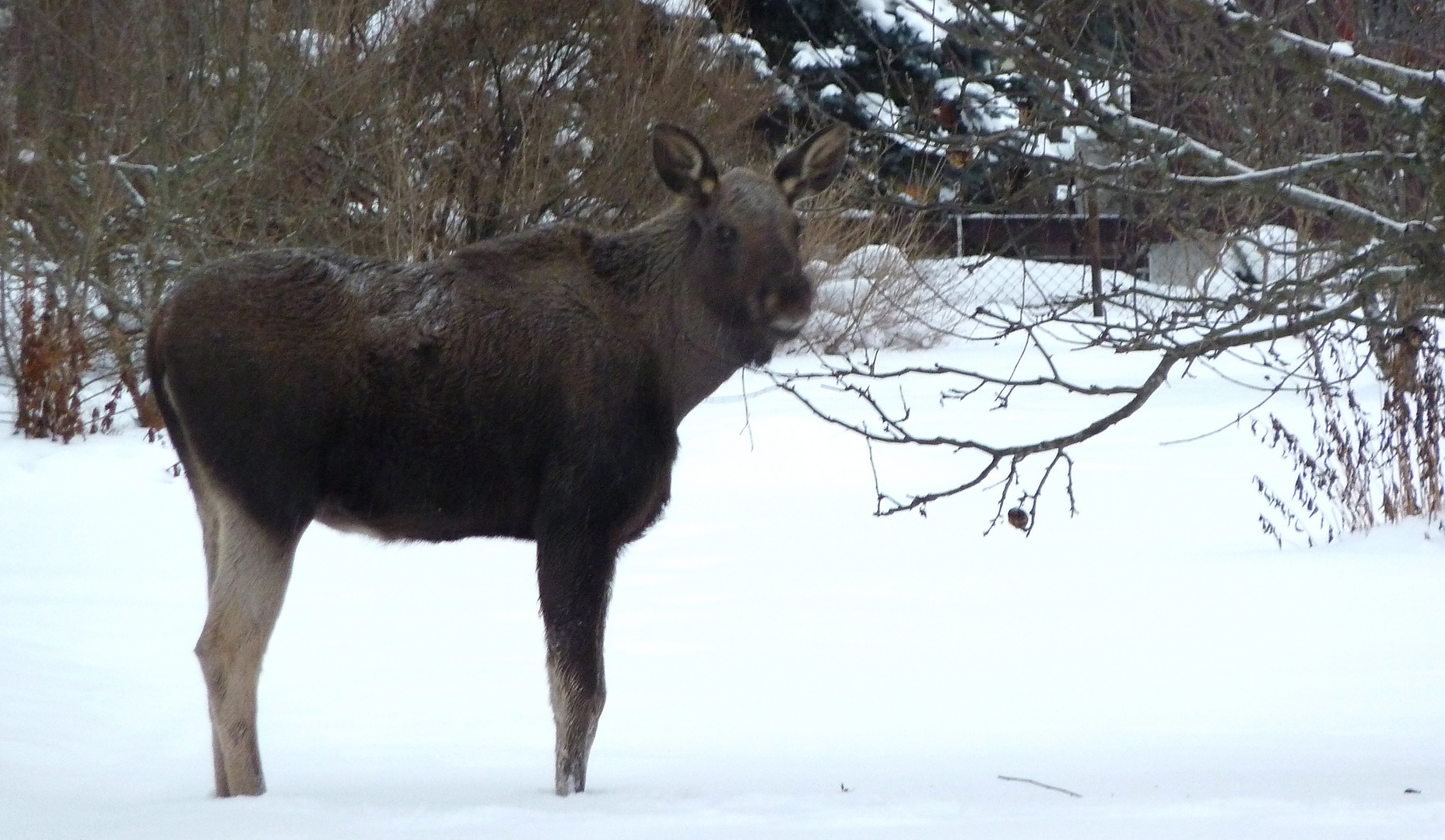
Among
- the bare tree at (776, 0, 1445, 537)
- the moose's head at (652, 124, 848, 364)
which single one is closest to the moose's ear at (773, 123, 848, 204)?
the moose's head at (652, 124, 848, 364)

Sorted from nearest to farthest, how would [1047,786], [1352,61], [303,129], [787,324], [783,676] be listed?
[1352,61] → [1047,786] → [787,324] → [783,676] → [303,129]

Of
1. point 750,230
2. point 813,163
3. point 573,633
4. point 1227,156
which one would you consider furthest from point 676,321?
point 1227,156

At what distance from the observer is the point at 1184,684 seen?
21.5ft

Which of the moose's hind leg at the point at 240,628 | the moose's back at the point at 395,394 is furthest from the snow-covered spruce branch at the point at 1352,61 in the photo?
the moose's hind leg at the point at 240,628

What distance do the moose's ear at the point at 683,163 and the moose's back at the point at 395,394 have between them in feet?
1.82

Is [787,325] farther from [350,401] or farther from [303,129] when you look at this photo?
[303,129]

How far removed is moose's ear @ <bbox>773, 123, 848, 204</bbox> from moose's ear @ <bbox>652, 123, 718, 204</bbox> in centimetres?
23

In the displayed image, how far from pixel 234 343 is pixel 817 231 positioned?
1231cm

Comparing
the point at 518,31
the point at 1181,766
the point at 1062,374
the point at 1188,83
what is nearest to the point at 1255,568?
the point at 1181,766

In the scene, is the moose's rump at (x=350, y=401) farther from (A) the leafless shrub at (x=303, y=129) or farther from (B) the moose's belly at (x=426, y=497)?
(A) the leafless shrub at (x=303, y=129)

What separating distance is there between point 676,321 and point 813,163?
0.72m

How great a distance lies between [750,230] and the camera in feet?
17.0

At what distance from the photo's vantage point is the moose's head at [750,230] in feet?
16.6

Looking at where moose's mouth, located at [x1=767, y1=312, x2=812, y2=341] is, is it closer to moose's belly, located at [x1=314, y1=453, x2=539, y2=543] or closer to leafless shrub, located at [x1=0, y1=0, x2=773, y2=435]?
moose's belly, located at [x1=314, y1=453, x2=539, y2=543]
